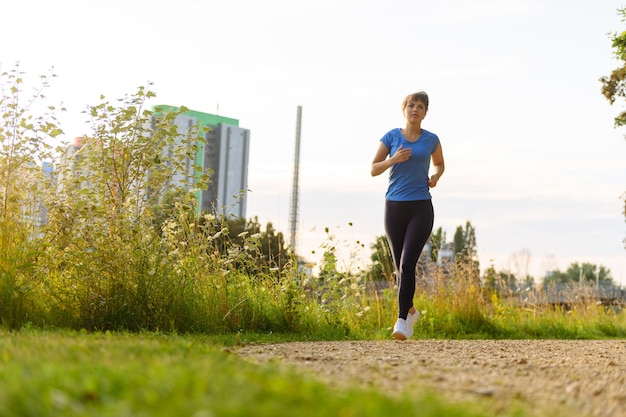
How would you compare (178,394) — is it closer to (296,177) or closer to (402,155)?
(402,155)

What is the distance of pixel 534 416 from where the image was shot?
2.89 metres

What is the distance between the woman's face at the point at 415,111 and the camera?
24.5ft

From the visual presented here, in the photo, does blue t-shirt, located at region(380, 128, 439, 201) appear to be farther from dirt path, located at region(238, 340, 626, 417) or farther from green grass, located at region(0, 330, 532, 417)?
green grass, located at region(0, 330, 532, 417)

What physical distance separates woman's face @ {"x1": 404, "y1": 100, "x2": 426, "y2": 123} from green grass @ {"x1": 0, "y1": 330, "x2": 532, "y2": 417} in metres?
4.55

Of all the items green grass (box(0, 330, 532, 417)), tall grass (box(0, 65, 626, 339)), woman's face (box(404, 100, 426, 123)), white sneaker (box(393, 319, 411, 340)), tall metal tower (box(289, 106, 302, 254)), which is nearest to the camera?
green grass (box(0, 330, 532, 417))

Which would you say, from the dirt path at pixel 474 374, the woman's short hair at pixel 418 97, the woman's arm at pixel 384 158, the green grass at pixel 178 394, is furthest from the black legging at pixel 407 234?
the green grass at pixel 178 394

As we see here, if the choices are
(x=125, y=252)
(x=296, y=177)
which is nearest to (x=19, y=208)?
(x=125, y=252)


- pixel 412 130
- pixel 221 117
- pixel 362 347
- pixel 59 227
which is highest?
pixel 221 117

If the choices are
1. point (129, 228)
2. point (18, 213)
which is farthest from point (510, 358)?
point (18, 213)

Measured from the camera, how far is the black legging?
23.6ft

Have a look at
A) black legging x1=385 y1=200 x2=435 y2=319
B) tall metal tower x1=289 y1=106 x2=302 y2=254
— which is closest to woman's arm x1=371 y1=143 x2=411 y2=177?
black legging x1=385 y1=200 x2=435 y2=319

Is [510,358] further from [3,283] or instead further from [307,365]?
[3,283]

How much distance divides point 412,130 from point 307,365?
377 cm

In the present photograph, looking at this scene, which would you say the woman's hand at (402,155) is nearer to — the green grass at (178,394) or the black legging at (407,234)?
the black legging at (407,234)
